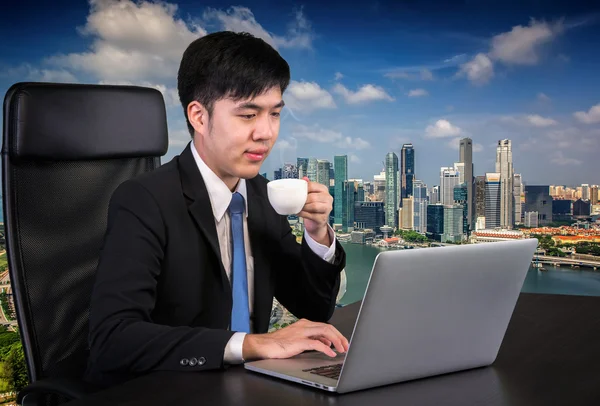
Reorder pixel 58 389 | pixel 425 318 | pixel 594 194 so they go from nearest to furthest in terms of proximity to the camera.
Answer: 1. pixel 425 318
2. pixel 58 389
3. pixel 594 194

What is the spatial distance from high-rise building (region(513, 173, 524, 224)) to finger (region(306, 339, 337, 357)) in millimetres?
3489

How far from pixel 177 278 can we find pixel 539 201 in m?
3.41

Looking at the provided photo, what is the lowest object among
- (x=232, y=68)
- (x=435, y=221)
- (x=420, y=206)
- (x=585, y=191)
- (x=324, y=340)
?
(x=324, y=340)

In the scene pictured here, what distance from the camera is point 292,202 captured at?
1.33m

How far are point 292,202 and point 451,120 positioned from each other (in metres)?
3.27

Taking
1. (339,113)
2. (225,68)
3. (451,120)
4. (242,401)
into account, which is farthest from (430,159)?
(242,401)

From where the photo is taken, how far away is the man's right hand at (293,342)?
3.64 ft

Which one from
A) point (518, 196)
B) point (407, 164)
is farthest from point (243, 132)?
point (518, 196)

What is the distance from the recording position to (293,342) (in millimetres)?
1136

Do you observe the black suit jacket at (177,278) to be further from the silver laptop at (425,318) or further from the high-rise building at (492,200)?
the high-rise building at (492,200)

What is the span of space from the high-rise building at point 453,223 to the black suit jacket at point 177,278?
2.80 meters

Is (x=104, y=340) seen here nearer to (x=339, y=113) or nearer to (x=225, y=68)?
(x=225, y=68)

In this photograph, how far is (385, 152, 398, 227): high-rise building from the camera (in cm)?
446

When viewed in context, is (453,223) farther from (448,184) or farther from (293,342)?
(293,342)
